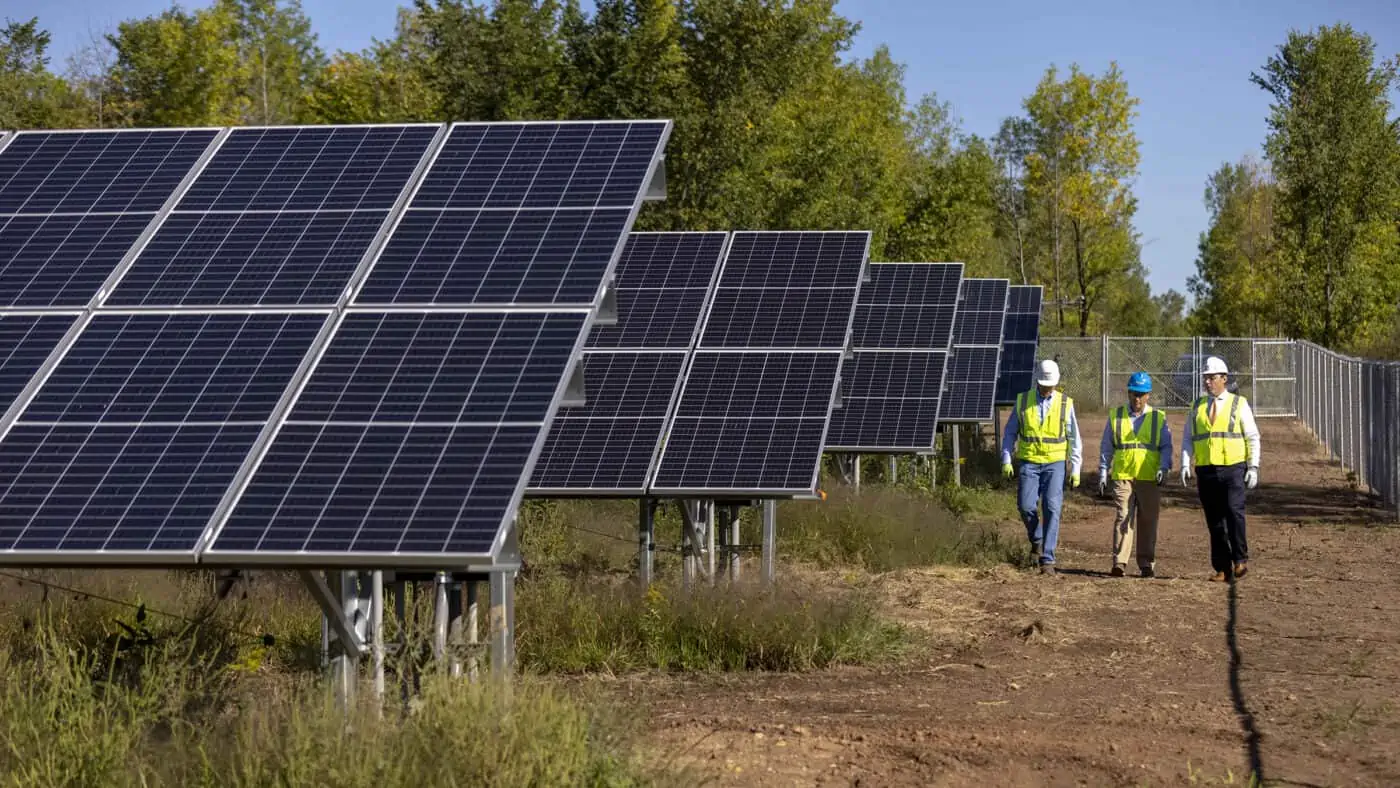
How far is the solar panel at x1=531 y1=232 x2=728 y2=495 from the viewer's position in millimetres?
13922

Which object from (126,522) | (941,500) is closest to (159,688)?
(126,522)

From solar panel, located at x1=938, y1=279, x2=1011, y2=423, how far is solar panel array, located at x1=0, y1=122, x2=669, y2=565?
A: 15.2 m

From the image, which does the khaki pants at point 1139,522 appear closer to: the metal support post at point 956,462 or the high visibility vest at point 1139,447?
the high visibility vest at point 1139,447

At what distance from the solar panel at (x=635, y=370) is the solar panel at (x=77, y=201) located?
156 inches

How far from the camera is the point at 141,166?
11.4 m

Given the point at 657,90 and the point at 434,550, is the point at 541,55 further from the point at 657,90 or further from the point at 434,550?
the point at 434,550

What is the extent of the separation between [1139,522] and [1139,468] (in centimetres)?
56

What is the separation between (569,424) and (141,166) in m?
→ 4.44

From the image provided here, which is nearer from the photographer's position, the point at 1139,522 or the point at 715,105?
the point at 1139,522

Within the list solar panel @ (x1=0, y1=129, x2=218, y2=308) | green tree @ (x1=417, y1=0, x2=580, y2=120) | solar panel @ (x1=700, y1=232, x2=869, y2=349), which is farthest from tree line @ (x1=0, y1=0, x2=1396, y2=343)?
solar panel @ (x1=0, y1=129, x2=218, y2=308)

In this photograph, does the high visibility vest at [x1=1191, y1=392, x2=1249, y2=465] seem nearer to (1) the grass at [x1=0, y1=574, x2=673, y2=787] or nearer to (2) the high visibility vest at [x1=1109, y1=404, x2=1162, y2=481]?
(2) the high visibility vest at [x1=1109, y1=404, x2=1162, y2=481]

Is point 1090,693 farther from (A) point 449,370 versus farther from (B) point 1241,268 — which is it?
(B) point 1241,268

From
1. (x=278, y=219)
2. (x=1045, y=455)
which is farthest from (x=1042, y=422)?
(x=278, y=219)

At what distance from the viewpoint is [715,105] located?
27359 mm
